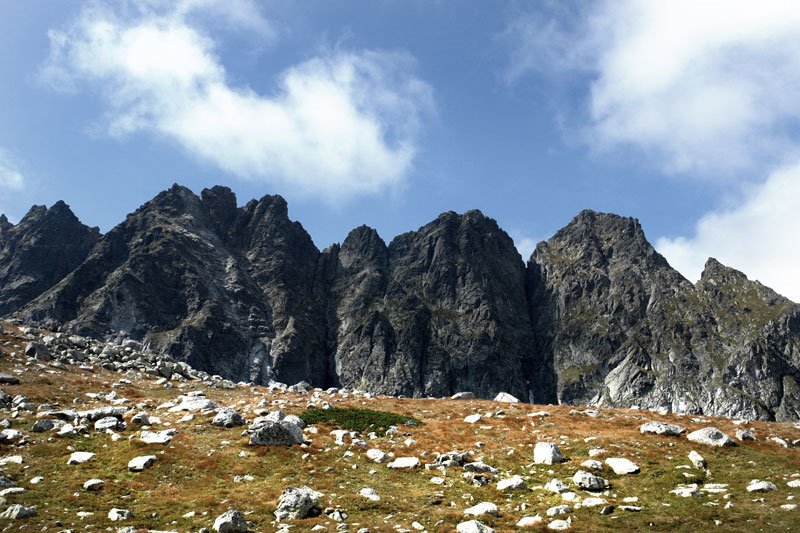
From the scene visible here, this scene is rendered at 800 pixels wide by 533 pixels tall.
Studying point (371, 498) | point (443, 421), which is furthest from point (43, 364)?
point (371, 498)

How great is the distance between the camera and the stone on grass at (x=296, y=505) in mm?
21031

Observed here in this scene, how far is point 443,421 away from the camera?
130ft

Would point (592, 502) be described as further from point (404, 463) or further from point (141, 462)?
point (141, 462)

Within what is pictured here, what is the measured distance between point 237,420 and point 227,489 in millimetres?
10517

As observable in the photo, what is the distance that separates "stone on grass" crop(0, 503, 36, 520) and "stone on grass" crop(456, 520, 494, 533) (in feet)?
50.1

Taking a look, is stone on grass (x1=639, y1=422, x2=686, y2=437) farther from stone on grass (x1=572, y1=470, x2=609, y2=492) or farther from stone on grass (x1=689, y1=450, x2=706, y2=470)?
stone on grass (x1=572, y1=470, x2=609, y2=492)

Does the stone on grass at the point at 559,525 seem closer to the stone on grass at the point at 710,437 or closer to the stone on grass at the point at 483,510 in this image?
the stone on grass at the point at 483,510

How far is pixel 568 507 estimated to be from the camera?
21.8 m

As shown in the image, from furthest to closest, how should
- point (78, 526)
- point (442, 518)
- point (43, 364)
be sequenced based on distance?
point (43, 364)
point (442, 518)
point (78, 526)

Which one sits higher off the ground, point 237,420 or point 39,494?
point 237,420

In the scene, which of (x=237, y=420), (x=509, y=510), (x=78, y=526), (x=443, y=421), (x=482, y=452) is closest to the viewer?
(x=78, y=526)

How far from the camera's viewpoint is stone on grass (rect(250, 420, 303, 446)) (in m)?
30.4

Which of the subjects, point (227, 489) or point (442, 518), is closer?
point (442, 518)

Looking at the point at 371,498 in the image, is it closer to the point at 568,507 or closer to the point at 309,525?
the point at 309,525
